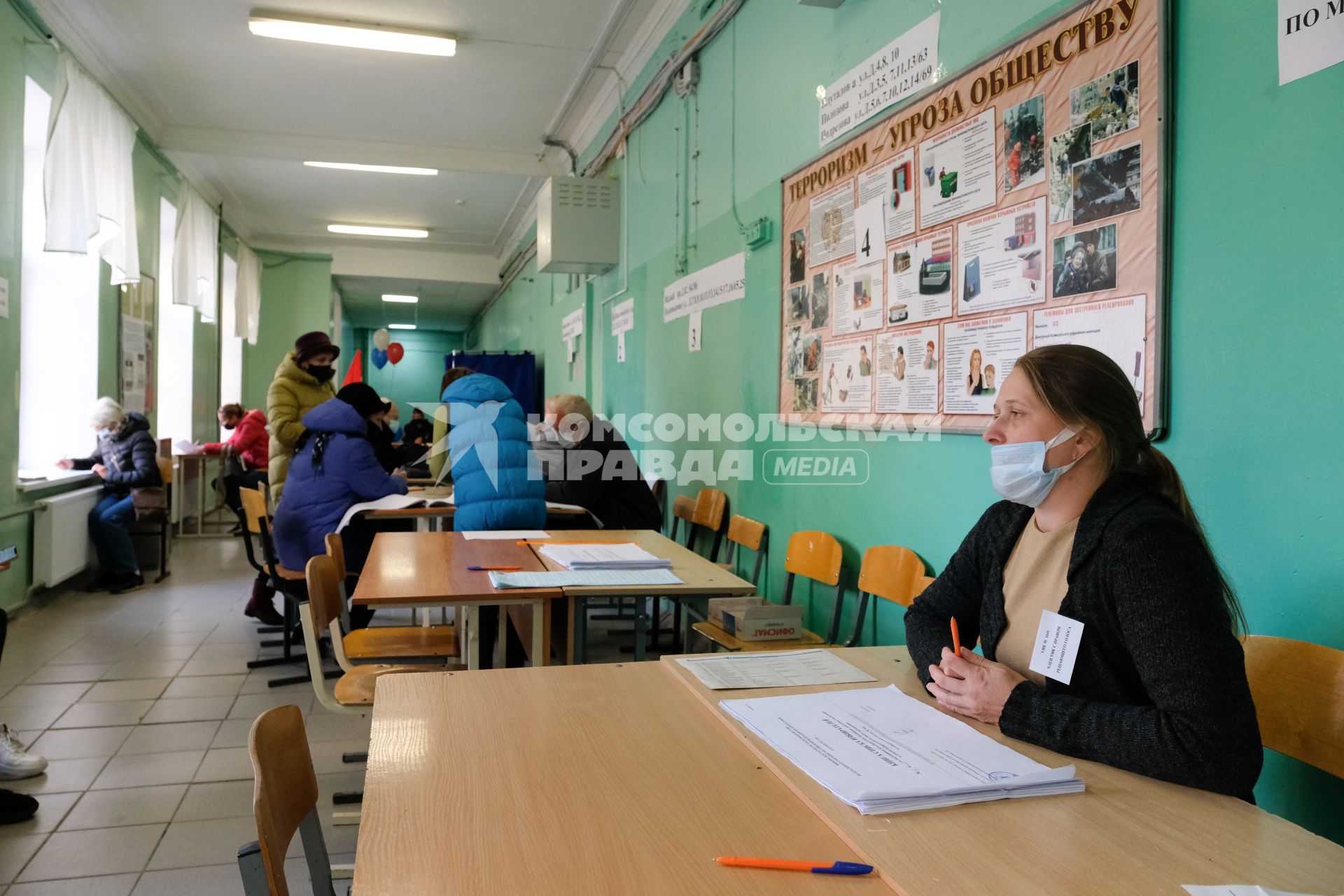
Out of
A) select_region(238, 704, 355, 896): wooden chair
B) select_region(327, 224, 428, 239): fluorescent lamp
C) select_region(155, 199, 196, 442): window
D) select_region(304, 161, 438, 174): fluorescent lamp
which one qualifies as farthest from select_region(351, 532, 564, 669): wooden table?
select_region(327, 224, 428, 239): fluorescent lamp

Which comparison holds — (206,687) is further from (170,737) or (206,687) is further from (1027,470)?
(1027,470)

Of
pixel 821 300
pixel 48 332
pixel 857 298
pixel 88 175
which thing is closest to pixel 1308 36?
pixel 857 298

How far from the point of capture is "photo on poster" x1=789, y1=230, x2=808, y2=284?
3.57 metres

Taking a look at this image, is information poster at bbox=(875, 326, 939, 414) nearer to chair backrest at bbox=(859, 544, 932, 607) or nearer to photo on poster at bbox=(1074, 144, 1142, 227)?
chair backrest at bbox=(859, 544, 932, 607)

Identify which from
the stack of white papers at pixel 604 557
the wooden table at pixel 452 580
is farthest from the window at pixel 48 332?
the stack of white papers at pixel 604 557

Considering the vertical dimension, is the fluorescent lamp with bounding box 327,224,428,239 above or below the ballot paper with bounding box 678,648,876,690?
above

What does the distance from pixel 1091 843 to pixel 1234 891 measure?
14 centimetres

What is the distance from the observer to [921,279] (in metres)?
2.81

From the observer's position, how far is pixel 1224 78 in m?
1.79

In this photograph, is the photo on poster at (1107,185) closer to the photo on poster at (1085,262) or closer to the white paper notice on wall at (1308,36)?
the photo on poster at (1085,262)

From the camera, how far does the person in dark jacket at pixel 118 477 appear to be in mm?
6113

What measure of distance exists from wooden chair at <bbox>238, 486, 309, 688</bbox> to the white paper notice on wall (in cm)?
399

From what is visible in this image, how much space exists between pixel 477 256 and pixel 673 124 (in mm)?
7872

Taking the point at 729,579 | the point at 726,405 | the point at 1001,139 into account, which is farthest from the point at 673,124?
the point at 729,579
